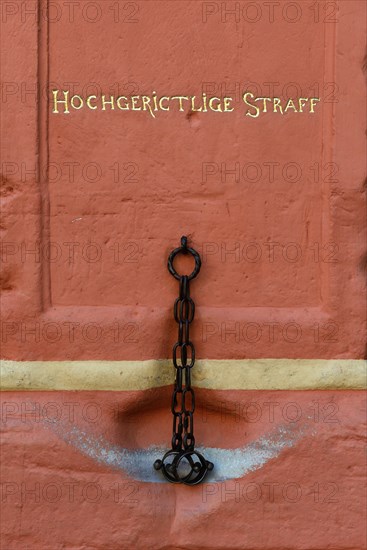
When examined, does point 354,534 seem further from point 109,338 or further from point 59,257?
point 59,257

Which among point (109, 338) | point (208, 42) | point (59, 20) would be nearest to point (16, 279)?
point (109, 338)

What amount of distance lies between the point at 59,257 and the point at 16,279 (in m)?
0.12

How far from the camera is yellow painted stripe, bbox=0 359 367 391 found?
5.17 feet

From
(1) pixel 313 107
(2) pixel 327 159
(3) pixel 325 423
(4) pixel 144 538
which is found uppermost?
(1) pixel 313 107

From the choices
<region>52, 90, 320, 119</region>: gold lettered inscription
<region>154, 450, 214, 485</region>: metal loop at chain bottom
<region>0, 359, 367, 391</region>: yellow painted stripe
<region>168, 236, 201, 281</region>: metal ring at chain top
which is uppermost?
<region>52, 90, 320, 119</region>: gold lettered inscription

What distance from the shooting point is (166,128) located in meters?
1.58

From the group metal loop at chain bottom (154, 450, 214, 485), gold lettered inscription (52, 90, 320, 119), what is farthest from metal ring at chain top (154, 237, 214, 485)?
gold lettered inscription (52, 90, 320, 119)

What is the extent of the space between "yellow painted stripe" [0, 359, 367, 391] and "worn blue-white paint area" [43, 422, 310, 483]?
112 mm

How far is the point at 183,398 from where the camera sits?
5.08 feet

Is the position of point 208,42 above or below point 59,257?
above

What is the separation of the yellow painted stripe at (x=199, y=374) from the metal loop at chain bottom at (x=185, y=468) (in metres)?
0.17

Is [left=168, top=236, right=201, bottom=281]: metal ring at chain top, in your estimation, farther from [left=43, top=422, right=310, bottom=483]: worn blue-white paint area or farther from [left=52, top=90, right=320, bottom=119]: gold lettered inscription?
[left=43, top=422, right=310, bottom=483]: worn blue-white paint area

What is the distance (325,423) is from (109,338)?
23.1 inches

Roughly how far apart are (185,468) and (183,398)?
19 cm
